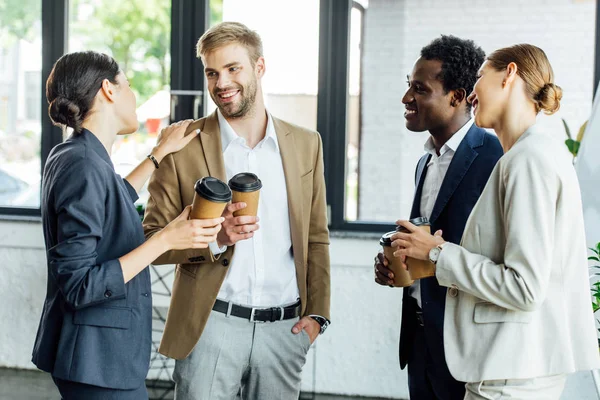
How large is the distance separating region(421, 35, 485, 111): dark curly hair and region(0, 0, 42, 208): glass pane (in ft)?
9.24

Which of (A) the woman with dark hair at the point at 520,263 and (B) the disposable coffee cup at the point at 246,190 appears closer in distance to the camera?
(A) the woman with dark hair at the point at 520,263

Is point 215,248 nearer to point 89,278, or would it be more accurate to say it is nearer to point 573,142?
point 89,278

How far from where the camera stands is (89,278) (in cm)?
162

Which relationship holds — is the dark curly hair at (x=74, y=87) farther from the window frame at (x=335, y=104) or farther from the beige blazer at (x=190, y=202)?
the window frame at (x=335, y=104)

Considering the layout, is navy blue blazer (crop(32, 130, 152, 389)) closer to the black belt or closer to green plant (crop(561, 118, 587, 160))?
the black belt

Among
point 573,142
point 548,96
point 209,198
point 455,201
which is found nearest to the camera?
point 548,96

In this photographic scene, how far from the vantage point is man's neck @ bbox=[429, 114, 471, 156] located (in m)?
2.11

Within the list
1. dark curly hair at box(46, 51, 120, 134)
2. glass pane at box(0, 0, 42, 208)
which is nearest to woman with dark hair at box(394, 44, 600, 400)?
dark curly hair at box(46, 51, 120, 134)

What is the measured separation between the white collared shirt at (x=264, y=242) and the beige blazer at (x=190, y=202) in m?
0.03

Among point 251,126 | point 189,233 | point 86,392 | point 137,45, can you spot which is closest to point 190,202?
point 251,126

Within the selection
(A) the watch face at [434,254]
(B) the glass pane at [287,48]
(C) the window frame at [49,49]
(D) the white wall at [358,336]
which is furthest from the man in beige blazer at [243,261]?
(C) the window frame at [49,49]

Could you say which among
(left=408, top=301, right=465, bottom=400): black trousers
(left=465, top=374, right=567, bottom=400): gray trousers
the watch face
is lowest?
(left=408, top=301, right=465, bottom=400): black trousers

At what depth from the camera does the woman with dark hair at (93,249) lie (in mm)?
1617

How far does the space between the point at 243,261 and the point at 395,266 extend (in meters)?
0.48
